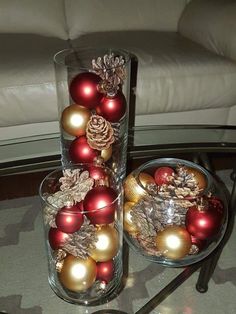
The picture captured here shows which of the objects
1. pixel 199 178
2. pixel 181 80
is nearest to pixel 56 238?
pixel 199 178

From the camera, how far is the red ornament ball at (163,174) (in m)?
0.70

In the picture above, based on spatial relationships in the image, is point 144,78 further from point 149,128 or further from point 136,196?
point 136,196

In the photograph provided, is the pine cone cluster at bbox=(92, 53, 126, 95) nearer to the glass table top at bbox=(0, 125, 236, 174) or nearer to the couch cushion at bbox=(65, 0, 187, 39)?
the glass table top at bbox=(0, 125, 236, 174)

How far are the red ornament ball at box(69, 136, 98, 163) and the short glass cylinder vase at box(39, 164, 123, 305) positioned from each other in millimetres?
75

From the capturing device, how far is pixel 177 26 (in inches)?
72.4

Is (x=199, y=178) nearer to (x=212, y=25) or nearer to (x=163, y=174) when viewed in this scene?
(x=163, y=174)

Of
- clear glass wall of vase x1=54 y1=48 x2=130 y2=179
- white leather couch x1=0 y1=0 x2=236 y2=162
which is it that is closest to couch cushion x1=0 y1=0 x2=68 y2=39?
white leather couch x1=0 y1=0 x2=236 y2=162

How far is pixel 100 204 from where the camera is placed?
60 cm

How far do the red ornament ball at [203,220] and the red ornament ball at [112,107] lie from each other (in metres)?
0.24

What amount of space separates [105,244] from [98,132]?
0.21 meters

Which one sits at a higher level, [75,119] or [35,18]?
[75,119]

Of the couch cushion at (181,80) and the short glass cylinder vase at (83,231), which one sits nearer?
the short glass cylinder vase at (83,231)

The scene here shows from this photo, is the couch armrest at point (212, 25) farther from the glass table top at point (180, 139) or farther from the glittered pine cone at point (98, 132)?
the glittered pine cone at point (98, 132)

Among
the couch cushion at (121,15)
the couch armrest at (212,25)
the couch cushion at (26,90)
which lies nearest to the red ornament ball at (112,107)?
the couch cushion at (26,90)
